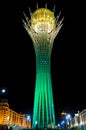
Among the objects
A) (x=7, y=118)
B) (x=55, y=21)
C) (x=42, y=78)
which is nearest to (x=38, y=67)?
(x=42, y=78)

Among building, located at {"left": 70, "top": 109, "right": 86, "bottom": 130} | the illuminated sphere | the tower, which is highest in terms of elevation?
the illuminated sphere

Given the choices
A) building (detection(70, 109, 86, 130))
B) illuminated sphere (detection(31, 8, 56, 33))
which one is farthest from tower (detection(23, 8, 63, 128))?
building (detection(70, 109, 86, 130))

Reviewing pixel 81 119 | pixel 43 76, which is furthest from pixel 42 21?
pixel 81 119

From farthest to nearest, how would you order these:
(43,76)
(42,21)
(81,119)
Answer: (42,21)
(43,76)
(81,119)

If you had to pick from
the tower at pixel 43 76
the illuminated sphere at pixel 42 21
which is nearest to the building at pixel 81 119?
the tower at pixel 43 76

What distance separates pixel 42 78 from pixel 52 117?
35.1 feet

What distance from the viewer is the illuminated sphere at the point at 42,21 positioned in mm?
65688

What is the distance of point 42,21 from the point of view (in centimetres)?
6612

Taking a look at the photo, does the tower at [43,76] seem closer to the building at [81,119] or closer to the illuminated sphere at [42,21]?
the illuminated sphere at [42,21]

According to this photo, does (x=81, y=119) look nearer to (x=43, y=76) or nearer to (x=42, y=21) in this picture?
(x=43, y=76)

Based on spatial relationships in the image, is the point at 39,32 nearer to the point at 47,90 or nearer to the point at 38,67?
the point at 38,67

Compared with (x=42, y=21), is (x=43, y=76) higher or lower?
lower

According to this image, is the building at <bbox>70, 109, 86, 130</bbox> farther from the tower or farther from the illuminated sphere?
the illuminated sphere

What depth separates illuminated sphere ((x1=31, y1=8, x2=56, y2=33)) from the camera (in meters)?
65.7
